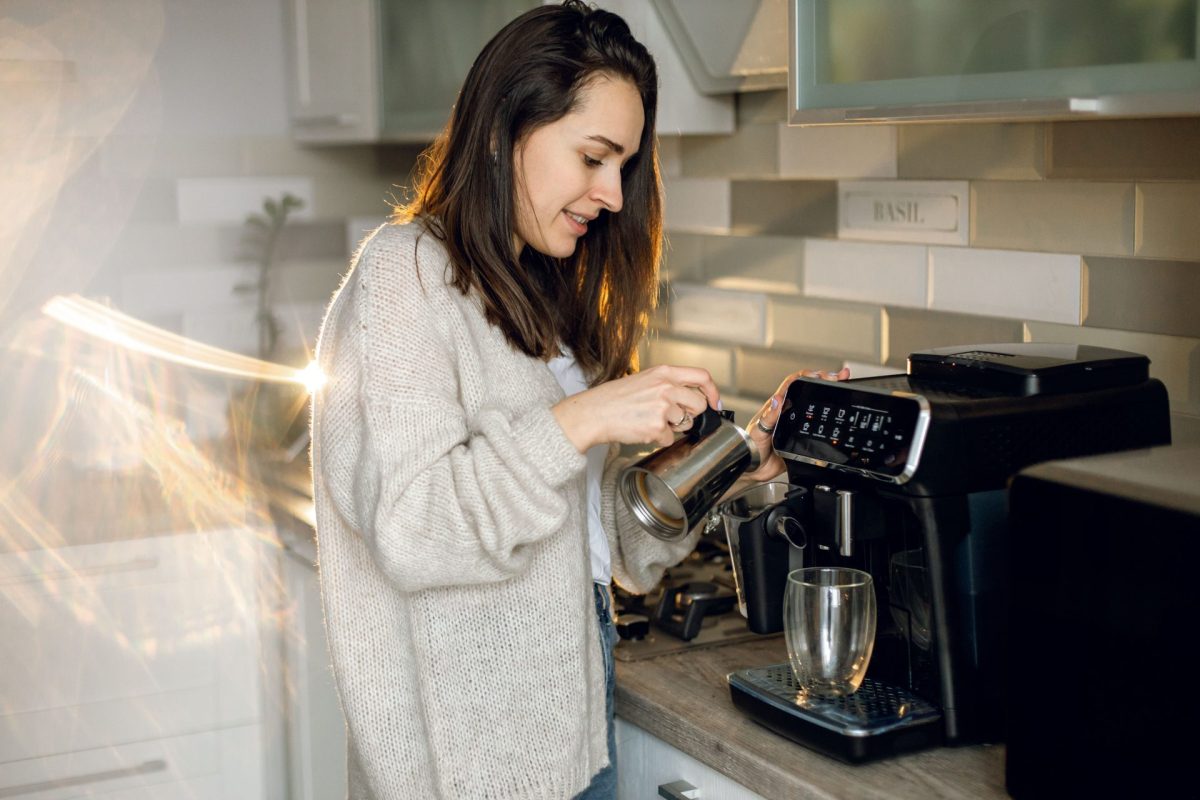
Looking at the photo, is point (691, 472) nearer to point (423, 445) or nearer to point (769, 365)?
point (423, 445)

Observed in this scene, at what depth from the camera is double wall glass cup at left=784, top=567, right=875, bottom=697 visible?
1.27 meters

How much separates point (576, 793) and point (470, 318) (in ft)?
1.66

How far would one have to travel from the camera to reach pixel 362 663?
132 centimetres

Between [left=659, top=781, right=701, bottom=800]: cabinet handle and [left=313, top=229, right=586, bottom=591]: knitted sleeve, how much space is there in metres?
0.34

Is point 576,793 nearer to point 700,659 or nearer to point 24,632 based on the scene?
point 700,659

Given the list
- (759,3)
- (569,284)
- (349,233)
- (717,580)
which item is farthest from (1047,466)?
(349,233)

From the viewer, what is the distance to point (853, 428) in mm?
1259

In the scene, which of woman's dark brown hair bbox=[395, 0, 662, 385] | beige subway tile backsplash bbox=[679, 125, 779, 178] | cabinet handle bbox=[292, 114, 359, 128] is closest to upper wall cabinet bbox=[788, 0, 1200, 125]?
woman's dark brown hair bbox=[395, 0, 662, 385]

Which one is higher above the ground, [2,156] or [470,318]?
[2,156]

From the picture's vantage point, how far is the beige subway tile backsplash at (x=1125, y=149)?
4.72ft

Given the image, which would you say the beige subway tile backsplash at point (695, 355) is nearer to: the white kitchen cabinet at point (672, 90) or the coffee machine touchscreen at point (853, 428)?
the white kitchen cabinet at point (672, 90)

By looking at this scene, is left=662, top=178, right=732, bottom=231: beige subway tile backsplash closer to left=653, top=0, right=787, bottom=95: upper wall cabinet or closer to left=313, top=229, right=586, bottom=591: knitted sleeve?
left=653, top=0, right=787, bottom=95: upper wall cabinet

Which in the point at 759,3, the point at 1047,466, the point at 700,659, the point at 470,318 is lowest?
the point at 700,659

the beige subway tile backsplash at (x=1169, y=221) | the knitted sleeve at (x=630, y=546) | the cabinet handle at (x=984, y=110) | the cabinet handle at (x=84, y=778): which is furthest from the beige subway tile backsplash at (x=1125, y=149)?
the cabinet handle at (x=84, y=778)
